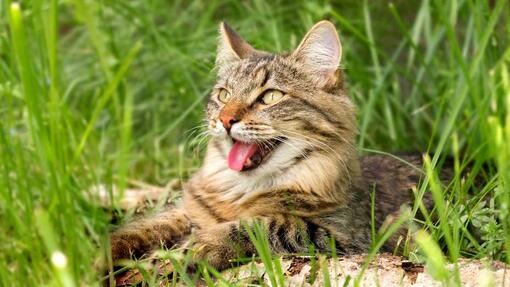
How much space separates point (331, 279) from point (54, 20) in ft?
3.90

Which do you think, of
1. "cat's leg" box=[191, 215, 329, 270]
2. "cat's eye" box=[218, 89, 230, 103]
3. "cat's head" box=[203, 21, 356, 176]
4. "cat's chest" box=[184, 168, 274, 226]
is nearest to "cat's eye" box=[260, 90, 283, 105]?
"cat's head" box=[203, 21, 356, 176]

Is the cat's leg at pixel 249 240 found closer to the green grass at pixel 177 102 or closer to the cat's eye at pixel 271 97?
the green grass at pixel 177 102

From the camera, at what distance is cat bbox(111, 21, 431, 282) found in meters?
3.61

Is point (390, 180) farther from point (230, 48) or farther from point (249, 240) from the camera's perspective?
point (249, 240)

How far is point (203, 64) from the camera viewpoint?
4949 mm

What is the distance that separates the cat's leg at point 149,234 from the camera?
3652mm

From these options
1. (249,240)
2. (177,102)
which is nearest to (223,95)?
(249,240)

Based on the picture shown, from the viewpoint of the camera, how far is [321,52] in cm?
401

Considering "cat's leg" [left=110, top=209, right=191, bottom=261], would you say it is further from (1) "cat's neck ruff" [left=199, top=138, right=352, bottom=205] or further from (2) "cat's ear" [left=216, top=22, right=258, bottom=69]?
(2) "cat's ear" [left=216, top=22, right=258, bottom=69]

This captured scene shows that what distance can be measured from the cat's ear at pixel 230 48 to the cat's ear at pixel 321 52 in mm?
336

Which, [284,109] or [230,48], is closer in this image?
[284,109]

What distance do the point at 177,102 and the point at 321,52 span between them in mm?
2079

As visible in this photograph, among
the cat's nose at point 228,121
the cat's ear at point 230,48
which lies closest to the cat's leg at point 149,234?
the cat's nose at point 228,121

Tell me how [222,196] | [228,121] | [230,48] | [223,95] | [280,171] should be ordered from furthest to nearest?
1. [230,48]
2. [223,95]
3. [222,196]
4. [280,171]
5. [228,121]
